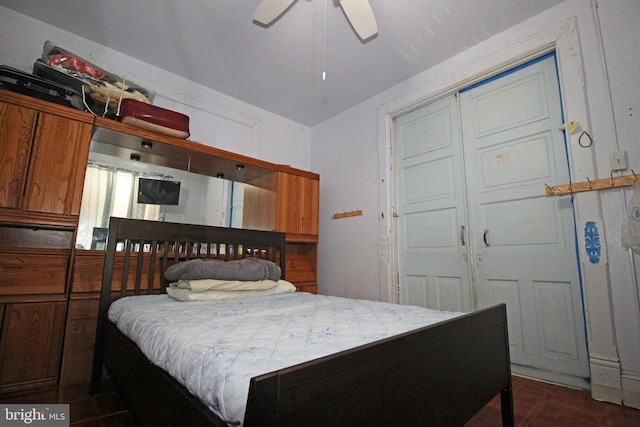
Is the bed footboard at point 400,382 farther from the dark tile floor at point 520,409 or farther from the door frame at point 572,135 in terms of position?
the door frame at point 572,135

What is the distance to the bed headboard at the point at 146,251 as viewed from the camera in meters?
1.99

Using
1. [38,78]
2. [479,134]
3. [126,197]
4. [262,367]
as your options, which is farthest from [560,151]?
[38,78]

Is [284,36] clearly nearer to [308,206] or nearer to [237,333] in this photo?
[308,206]

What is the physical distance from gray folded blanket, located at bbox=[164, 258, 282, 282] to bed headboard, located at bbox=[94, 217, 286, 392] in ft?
0.77

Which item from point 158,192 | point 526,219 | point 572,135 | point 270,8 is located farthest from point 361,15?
point 158,192

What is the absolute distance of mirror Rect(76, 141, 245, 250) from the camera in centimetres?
238

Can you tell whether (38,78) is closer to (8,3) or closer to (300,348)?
(8,3)

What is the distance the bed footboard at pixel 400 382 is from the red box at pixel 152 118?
2.43 metres

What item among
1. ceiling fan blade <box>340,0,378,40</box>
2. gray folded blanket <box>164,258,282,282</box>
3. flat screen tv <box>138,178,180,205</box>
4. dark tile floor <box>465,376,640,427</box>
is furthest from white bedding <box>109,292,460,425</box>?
ceiling fan blade <box>340,0,378,40</box>

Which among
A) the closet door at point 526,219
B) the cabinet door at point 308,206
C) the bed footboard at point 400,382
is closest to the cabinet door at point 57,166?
the cabinet door at point 308,206

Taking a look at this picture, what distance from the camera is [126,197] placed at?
8.38 feet

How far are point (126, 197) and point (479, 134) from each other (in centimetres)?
310

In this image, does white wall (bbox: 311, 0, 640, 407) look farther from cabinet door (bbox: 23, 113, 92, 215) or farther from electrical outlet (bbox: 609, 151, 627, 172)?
cabinet door (bbox: 23, 113, 92, 215)

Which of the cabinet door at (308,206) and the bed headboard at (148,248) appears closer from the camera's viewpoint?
the bed headboard at (148,248)
